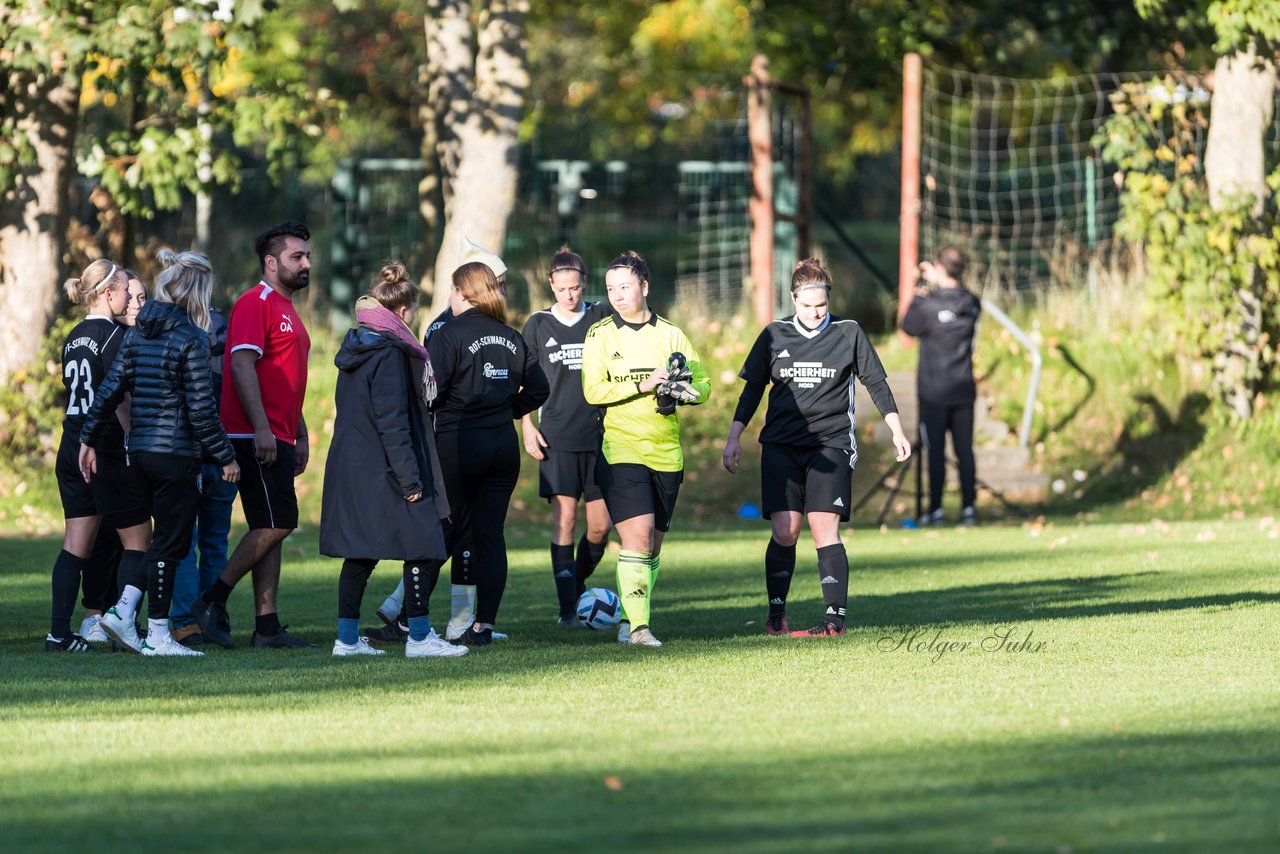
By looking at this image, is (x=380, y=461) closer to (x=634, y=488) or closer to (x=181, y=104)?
(x=634, y=488)

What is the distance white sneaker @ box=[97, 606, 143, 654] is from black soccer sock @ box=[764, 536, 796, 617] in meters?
2.95

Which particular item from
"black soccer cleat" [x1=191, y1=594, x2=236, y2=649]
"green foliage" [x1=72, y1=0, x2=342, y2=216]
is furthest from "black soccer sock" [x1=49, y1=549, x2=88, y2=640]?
"green foliage" [x1=72, y1=0, x2=342, y2=216]

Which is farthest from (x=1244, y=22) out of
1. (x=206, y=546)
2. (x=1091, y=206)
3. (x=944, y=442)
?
(x=206, y=546)

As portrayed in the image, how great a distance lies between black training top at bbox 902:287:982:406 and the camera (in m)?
15.8

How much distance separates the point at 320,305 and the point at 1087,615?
15.7 m

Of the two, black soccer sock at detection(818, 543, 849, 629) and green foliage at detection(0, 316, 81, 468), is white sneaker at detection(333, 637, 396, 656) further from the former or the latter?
green foliage at detection(0, 316, 81, 468)

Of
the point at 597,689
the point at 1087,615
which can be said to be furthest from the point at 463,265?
the point at 1087,615

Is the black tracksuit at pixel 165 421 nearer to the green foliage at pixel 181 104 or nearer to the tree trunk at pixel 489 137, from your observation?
the green foliage at pixel 181 104

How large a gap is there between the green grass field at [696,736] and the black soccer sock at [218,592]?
0.39 meters

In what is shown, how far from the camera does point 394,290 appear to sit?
8.66 m

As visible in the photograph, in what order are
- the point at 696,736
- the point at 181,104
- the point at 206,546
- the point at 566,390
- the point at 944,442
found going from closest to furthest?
Result: the point at 696,736, the point at 206,546, the point at 566,390, the point at 944,442, the point at 181,104

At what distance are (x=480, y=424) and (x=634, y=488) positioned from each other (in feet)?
2.68

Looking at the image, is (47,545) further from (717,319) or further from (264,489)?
(717,319)

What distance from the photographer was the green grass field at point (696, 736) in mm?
5312
